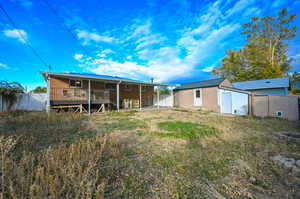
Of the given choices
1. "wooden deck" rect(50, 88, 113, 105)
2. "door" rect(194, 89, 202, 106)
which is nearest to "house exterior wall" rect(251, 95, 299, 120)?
"door" rect(194, 89, 202, 106)

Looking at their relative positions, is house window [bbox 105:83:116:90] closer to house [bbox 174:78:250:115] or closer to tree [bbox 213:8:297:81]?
house [bbox 174:78:250:115]

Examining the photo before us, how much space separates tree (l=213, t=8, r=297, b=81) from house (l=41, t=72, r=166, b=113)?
70.7 feet

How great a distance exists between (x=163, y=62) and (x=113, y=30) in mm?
11665

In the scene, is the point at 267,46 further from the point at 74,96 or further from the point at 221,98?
the point at 74,96

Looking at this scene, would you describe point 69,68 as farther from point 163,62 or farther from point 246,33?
point 246,33

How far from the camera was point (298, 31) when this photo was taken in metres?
15.6

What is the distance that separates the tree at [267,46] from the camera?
16484 mm

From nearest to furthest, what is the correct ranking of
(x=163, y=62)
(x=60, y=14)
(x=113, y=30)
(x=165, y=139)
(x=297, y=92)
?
(x=165, y=139)
(x=60, y=14)
(x=113, y=30)
(x=297, y=92)
(x=163, y=62)

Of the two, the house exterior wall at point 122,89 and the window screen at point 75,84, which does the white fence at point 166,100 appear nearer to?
the house exterior wall at point 122,89

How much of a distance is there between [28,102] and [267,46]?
32.3 m

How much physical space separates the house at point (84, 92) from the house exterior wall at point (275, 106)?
9619mm

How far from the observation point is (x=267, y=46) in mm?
18094

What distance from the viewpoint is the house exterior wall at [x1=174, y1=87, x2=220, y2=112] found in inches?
416

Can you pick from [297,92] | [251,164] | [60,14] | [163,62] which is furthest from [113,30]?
[297,92]
